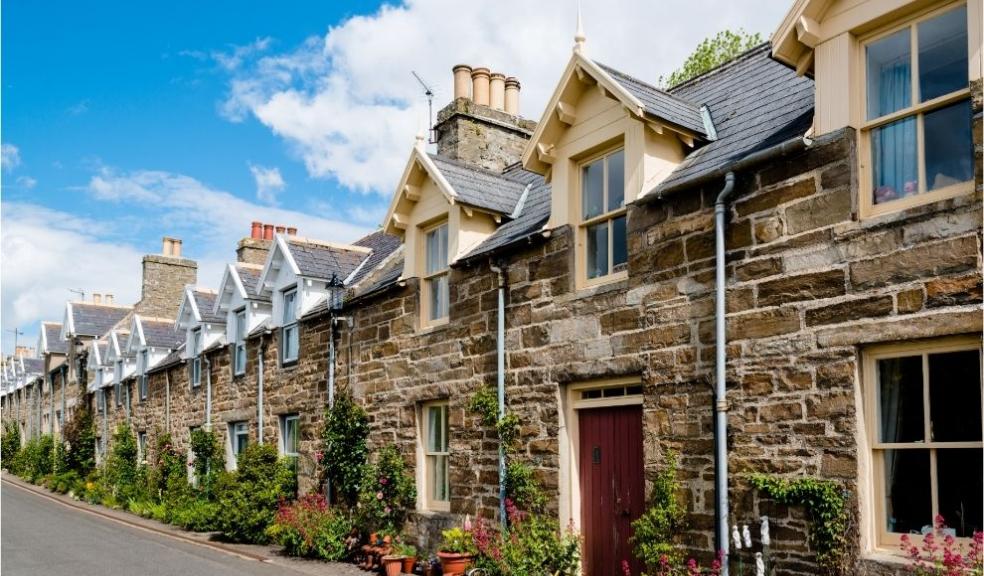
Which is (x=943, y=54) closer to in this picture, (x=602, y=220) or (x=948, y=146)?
(x=948, y=146)

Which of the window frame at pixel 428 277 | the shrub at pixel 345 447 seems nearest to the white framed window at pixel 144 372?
the shrub at pixel 345 447

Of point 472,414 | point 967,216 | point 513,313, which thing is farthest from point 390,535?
point 967,216

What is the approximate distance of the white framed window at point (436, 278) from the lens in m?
14.0

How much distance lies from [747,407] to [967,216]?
2.62m

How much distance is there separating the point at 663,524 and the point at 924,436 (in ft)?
9.46

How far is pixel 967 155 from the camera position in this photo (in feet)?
23.7

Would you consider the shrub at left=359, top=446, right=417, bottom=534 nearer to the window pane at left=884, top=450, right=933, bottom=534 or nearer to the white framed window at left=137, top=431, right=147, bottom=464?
the window pane at left=884, top=450, right=933, bottom=534

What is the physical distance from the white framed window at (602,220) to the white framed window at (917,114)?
320 cm

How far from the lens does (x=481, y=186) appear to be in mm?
14086

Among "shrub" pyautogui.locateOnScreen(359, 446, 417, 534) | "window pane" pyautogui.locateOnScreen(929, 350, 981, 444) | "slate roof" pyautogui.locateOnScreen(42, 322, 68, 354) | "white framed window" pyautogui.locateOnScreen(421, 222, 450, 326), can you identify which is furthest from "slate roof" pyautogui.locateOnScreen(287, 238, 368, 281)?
"slate roof" pyautogui.locateOnScreen(42, 322, 68, 354)

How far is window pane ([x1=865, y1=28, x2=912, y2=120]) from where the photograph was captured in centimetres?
779

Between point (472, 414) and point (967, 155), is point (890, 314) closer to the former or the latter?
point (967, 155)

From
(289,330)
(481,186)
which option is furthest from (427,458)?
(289,330)

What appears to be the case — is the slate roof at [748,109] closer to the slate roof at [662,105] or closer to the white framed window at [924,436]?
the slate roof at [662,105]
